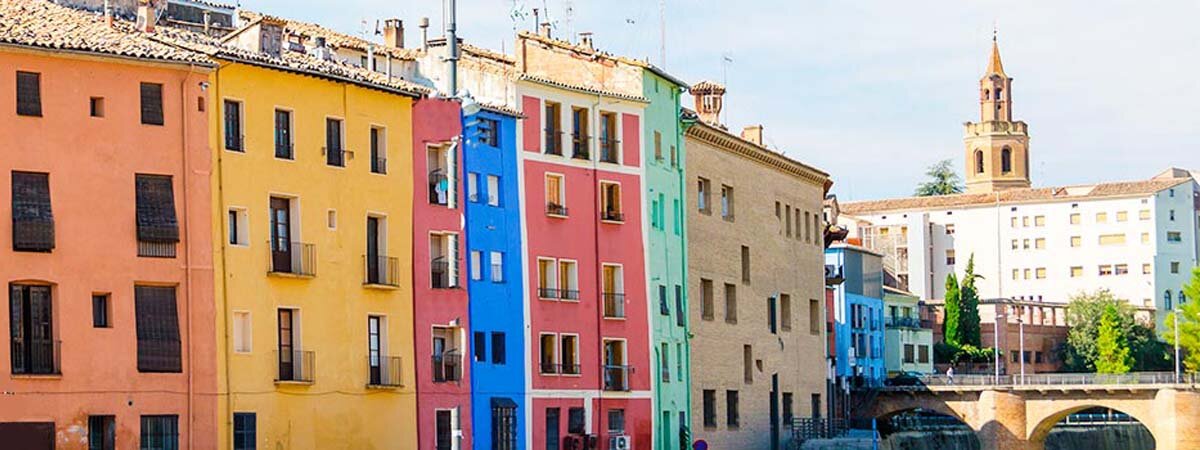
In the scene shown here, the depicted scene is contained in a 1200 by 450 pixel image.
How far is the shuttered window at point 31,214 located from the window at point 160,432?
443 cm

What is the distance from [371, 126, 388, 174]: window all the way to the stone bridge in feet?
175

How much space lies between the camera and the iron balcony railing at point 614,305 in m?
65.5

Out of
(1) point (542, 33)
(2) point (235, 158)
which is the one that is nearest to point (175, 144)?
(2) point (235, 158)

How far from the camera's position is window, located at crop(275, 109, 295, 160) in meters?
53.1

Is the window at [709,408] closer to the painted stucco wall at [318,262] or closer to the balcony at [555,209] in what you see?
the balcony at [555,209]

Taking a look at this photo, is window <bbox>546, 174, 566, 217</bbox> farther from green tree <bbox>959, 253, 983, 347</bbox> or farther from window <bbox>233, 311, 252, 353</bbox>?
green tree <bbox>959, 253, 983, 347</bbox>

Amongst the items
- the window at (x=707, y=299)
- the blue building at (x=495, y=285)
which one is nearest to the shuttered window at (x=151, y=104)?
the blue building at (x=495, y=285)

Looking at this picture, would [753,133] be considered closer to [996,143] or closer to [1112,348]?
[1112,348]

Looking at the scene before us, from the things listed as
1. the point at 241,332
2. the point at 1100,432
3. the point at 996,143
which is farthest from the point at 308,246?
the point at 996,143

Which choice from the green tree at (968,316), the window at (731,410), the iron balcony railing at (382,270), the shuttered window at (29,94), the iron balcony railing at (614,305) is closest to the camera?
the shuttered window at (29,94)

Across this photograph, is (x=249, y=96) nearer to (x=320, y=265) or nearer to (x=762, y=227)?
(x=320, y=265)

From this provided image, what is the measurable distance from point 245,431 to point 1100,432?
87967 mm

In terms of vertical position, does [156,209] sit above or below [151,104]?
below

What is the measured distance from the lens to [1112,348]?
138 metres
